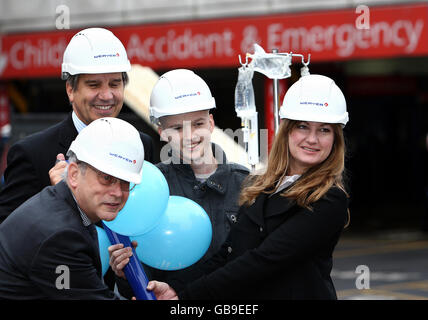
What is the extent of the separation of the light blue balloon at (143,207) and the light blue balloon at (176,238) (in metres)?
0.15

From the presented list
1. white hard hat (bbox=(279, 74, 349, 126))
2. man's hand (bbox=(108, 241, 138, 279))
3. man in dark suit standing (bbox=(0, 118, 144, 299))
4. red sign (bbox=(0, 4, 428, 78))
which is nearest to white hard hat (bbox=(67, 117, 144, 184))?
man in dark suit standing (bbox=(0, 118, 144, 299))

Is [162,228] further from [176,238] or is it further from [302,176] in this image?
[302,176]

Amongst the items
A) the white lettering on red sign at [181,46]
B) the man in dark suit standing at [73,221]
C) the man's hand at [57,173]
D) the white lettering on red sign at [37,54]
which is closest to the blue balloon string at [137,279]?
the man in dark suit standing at [73,221]

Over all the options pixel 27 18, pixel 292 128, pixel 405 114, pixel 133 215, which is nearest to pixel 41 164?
pixel 133 215

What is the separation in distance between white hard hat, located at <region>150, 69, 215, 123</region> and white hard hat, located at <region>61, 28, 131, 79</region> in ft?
0.83

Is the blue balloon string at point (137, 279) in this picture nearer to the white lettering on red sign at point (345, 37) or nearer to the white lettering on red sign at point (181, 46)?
the white lettering on red sign at point (345, 37)

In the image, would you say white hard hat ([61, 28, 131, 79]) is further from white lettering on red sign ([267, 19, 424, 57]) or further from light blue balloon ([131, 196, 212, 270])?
white lettering on red sign ([267, 19, 424, 57])

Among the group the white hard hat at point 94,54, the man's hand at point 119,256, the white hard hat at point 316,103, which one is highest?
the white hard hat at point 94,54

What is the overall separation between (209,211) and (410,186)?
56.9ft

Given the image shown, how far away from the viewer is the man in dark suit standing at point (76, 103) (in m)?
3.47

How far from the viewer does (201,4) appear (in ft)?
45.1

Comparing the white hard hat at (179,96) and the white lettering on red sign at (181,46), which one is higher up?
the white lettering on red sign at (181,46)

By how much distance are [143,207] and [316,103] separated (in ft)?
2.80
